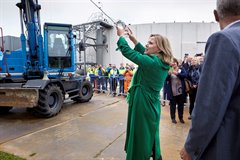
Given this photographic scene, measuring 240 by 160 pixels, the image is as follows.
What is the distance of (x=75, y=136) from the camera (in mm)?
4734

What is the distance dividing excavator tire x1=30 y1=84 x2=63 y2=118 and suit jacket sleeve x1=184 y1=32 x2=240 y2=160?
559 centimetres

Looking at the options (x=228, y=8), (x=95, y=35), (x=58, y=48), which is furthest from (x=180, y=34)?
(x=228, y=8)

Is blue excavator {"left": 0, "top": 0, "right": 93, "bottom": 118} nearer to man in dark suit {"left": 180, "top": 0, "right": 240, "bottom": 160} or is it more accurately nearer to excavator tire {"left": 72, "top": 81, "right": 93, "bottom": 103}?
excavator tire {"left": 72, "top": 81, "right": 93, "bottom": 103}

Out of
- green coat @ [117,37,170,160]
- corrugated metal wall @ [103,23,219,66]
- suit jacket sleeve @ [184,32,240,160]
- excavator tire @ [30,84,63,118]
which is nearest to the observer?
suit jacket sleeve @ [184,32,240,160]

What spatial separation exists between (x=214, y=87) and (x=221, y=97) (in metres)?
0.06

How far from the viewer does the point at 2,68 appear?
6949mm

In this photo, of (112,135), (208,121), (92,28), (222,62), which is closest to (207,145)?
(208,121)

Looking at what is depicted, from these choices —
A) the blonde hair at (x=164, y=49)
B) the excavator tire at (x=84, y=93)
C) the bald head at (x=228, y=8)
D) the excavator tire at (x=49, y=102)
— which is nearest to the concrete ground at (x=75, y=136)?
the excavator tire at (x=49, y=102)

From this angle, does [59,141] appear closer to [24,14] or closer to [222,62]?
[222,62]

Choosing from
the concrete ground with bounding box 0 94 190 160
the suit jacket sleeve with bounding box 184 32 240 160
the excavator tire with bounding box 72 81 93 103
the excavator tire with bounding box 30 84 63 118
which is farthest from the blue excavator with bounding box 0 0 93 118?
the suit jacket sleeve with bounding box 184 32 240 160

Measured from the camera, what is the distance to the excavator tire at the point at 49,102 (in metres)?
6.11

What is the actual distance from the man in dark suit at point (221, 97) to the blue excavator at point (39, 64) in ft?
18.2

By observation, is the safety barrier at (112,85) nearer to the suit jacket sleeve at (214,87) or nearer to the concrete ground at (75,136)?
the concrete ground at (75,136)

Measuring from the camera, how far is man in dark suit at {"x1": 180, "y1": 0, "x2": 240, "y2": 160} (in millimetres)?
1100
